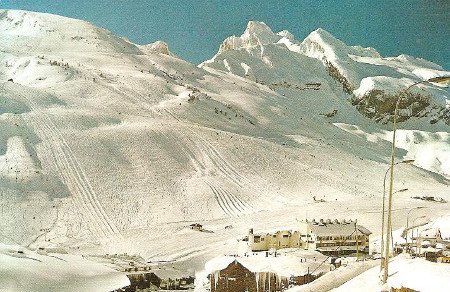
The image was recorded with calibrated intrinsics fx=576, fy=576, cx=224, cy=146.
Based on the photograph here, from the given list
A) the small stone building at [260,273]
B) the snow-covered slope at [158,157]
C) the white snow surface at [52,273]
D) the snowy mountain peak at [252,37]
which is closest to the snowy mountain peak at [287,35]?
the snowy mountain peak at [252,37]

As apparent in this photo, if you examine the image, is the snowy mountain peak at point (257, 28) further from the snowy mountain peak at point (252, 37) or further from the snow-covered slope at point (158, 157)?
the snow-covered slope at point (158, 157)

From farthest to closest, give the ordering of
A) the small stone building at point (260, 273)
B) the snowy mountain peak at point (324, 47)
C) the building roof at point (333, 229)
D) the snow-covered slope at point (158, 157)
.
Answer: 1. the snowy mountain peak at point (324, 47)
2. the snow-covered slope at point (158, 157)
3. the building roof at point (333, 229)
4. the small stone building at point (260, 273)

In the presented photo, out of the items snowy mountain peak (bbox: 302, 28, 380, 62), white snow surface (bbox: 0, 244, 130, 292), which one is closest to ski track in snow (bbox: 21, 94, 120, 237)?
white snow surface (bbox: 0, 244, 130, 292)

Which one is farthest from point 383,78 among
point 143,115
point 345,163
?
point 143,115

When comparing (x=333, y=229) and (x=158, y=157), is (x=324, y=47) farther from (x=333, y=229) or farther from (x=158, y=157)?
(x=333, y=229)

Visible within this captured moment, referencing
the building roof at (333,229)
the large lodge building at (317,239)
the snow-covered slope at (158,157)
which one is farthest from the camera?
the snow-covered slope at (158,157)

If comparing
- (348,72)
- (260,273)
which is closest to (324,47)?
(348,72)
